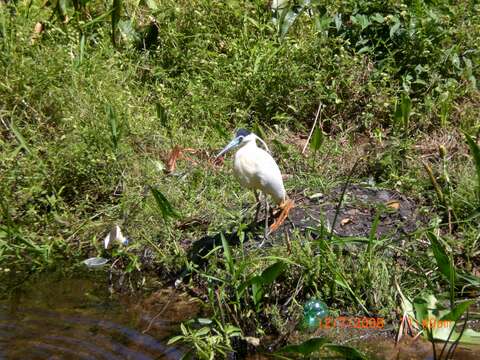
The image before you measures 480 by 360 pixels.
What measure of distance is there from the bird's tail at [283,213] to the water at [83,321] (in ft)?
2.72

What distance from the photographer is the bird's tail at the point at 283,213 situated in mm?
5207

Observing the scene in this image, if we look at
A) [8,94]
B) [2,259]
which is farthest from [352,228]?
[8,94]

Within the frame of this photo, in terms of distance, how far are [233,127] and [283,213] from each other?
148cm

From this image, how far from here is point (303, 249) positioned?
4598 mm

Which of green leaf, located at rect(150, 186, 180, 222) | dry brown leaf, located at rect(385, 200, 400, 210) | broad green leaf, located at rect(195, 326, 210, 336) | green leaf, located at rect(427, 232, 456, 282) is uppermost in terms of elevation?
green leaf, located at rect(150, 186, 180, 222)

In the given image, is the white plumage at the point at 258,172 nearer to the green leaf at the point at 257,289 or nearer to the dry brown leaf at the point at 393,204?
the dry brown leaf at the point at 393,204

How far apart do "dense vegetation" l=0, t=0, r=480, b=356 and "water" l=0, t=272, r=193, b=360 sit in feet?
0.84

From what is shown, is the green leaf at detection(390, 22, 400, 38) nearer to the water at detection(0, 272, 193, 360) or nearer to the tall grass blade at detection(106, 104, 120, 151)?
the tall grass blade at detection(106, 104, 120, 151)

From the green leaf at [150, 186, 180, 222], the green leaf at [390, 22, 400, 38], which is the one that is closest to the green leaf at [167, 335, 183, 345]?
the green leaf at [150, 186, 180, 222]

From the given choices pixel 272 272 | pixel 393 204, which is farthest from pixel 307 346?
pixel 393 204

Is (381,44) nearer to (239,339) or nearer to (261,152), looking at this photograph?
(261,152)

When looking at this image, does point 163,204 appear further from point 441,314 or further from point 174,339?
point 441,314

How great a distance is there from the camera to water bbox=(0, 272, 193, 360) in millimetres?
4289

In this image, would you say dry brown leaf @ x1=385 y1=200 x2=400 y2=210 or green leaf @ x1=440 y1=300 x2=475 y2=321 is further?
dry brown leaf @ x1=385 y1=200 x2=400 y2=210
